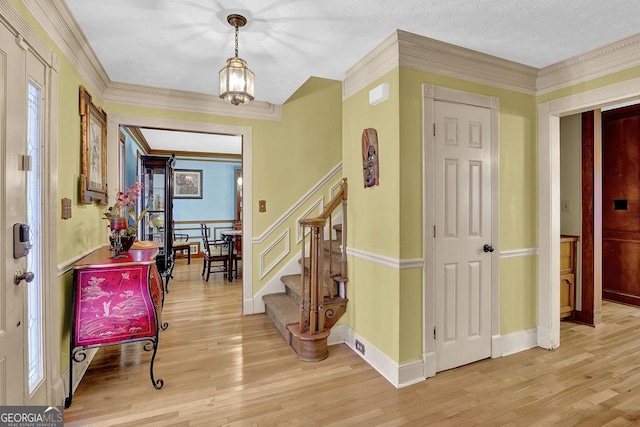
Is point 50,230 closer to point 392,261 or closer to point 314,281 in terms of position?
point 314,281

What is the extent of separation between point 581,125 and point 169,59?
4120mm

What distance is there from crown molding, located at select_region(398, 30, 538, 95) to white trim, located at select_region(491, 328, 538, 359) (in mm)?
2088

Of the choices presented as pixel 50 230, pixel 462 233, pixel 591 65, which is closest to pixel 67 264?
pixel 50 230

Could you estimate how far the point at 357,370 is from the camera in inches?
101

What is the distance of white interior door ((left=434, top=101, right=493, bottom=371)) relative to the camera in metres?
2.51

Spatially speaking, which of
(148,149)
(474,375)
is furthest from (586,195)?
(148,149)

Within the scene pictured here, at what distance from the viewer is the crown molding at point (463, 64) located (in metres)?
2.36

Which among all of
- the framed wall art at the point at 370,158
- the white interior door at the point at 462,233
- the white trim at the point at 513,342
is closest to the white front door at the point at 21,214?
the framed wall art at the point at 370,158

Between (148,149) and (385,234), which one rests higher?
(148,149)

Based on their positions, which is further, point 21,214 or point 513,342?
point 513,342

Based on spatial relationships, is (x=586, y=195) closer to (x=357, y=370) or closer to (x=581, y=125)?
(x=581, y=125)

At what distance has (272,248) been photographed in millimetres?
3990

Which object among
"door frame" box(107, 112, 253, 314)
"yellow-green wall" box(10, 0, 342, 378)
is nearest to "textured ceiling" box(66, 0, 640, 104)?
"door frame" box(107, 112, 253, 314)

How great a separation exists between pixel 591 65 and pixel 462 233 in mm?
1625
